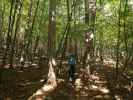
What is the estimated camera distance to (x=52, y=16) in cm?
1573

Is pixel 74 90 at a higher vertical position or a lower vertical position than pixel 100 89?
higher

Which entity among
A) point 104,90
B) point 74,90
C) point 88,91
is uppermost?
point 74,90

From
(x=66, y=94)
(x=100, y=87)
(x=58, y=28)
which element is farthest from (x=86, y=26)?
(x=58, y=28)

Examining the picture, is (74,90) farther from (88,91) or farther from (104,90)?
(104,90)

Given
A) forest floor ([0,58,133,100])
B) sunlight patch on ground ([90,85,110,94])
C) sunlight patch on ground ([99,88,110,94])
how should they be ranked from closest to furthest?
forest floor ([0,58,133,100]) → sunlight patch on ground ([99,88,110,94]) → sunlight patch on ground ([90,85,110,94])

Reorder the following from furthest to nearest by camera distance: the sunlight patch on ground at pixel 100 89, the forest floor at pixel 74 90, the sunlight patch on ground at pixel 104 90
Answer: the sunlight patch on ground at pixel 100 89
the sunlight patch on ground at pixel 104 90
the forest floor at pixel 74 90

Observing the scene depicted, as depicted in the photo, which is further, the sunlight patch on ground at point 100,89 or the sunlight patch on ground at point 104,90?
the sunlight patch on ground at point 100,89

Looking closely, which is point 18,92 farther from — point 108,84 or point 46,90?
point 108,84

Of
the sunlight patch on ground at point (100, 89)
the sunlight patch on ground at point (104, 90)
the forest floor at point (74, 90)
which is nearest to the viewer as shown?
the forest floor at point (74, 90)

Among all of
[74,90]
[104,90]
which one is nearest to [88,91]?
[74,90]

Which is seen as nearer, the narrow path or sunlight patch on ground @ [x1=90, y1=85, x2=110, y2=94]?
the narrow path

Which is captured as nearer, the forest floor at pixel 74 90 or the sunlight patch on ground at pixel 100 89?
the forest floor at pixel 74 90

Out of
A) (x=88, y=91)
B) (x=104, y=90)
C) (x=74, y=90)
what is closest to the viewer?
→ (x=74, y=90)

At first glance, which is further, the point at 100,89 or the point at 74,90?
the point at 100,89
